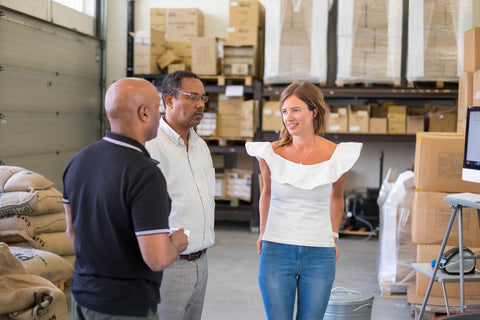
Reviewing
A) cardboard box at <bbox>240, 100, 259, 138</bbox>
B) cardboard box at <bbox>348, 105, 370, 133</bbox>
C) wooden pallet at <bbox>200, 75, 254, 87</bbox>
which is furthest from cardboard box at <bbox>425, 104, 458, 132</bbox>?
wooden pallet at <bbox>200, 75, 254, 87</bbox>

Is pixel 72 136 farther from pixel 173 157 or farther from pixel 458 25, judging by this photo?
pixel 173 157

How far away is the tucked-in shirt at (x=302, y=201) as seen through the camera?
8.38 ft

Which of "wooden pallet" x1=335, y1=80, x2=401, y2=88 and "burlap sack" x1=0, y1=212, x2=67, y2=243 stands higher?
"wooden pallet" x1=335, y1=80, x2=401, y2=88

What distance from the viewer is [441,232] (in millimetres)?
4348

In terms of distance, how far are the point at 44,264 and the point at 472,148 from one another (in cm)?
305

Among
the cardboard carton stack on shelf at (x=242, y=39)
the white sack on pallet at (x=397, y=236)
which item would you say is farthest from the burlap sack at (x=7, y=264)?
the cardboard carton stack on shelf at (x=242, y=39)

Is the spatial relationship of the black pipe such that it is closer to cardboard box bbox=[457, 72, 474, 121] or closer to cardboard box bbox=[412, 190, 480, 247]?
cardboard box bbox=[457, 72, 474, 121]

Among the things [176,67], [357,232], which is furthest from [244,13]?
[357,232]

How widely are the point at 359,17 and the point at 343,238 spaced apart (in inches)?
111

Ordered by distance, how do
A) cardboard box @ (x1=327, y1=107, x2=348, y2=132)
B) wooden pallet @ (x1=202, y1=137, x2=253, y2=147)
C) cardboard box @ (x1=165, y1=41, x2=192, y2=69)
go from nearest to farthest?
cardboard box @ (x1=327, y1=107, x2=348, y2=132) < wooden pallet @ (x1=202, y1=137, x2=253, y2=147) < cardboard box @ (x1=165, y1=41, x2=192, y2=69)

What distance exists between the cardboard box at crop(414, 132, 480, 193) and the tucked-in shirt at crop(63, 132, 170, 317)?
3.02 meters

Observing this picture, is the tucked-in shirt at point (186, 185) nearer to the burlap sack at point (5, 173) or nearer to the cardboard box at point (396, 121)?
the burlap sack at point (5, 173)

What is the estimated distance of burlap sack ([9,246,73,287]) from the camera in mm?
4102

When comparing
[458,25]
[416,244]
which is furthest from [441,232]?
[458,25]
